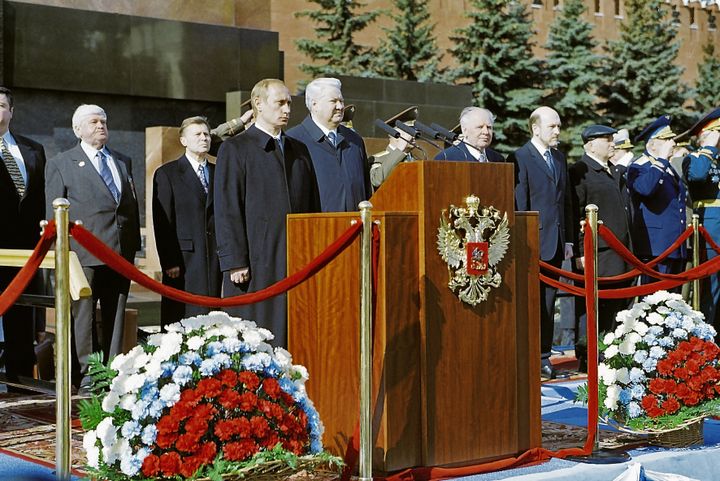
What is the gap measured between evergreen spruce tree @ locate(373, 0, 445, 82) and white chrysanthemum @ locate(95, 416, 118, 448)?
2176cm

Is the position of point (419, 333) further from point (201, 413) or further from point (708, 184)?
point (708, 184)

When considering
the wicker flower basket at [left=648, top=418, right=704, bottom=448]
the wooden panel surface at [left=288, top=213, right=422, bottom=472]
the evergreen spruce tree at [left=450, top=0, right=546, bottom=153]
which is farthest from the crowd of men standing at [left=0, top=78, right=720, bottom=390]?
the evergreen spruce tree at [left=450, top=0, right=546, bottom=153]

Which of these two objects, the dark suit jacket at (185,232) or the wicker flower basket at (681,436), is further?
the dark suit jacket at (185,232)

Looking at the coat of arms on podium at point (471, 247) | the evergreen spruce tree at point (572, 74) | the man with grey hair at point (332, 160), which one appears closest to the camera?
the coat of arms on podium at point (471, 247)

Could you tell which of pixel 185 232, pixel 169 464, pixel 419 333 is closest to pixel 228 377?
pixel 169 464

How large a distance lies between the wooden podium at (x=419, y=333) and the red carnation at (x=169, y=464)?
1.00m

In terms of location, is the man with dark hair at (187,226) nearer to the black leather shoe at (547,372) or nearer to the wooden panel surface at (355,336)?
the black leather shoe at (547,372)

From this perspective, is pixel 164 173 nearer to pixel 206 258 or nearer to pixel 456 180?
pixel 206 258

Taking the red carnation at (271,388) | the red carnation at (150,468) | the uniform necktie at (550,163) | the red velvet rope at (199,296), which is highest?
the uniform necktie at (550,163)

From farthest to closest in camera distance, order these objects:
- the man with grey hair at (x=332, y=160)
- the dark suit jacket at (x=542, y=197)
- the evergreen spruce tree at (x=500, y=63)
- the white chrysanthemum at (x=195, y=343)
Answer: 1. the evergreen spruce tree at (x=500, y=63)
2. the dark suit jacket at (x=542, y=197)
3. the man with grey hair at (x=332, y=160)
4. the white chrysanthemum at (x=195, y=343)

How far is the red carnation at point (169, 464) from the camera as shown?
4340 millimetres

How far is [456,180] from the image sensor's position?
17.1ft

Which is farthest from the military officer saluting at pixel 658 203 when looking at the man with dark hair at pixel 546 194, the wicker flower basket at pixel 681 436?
the wicker flower basket at pixel 681 436

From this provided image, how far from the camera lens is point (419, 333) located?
5133 mm
